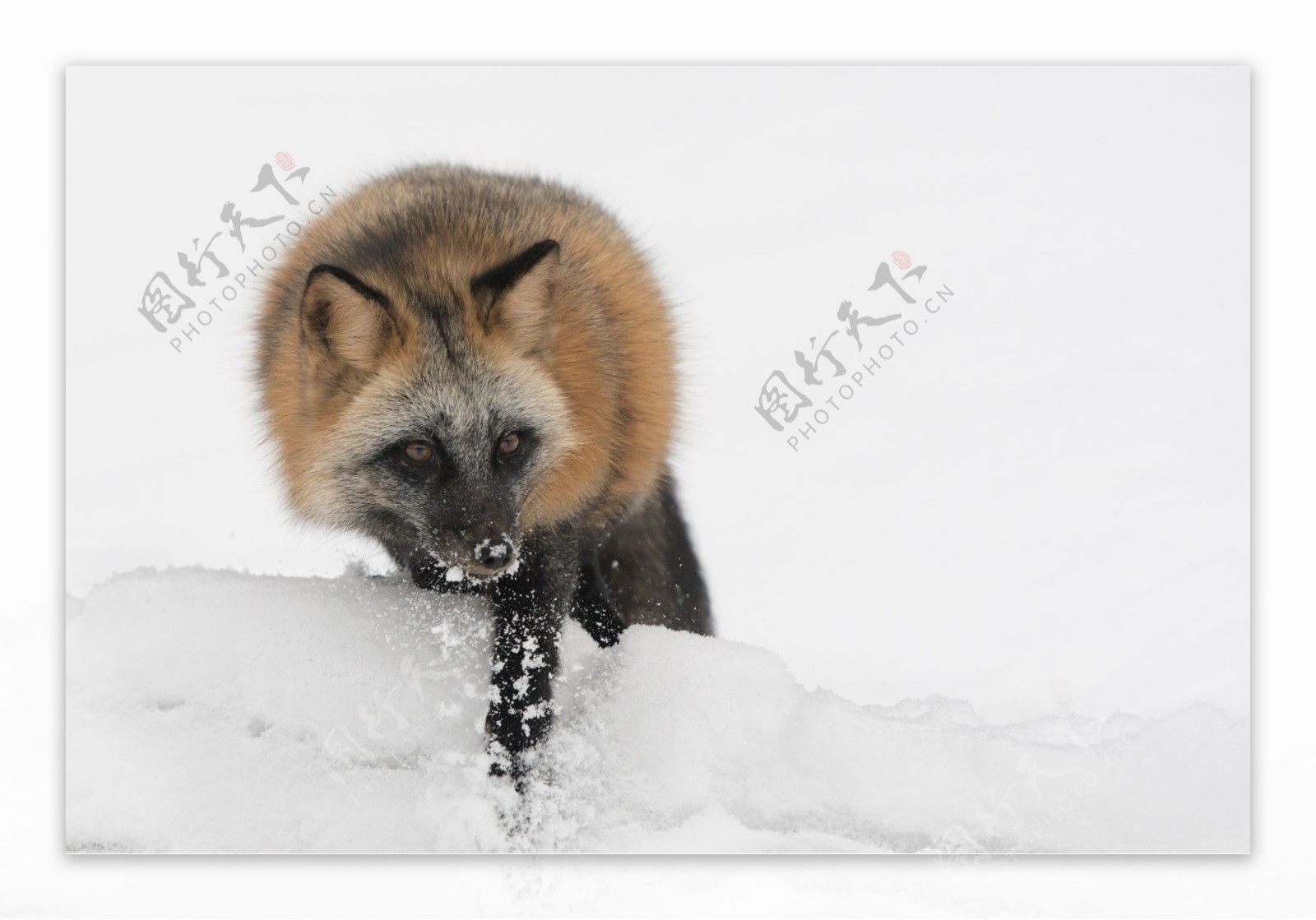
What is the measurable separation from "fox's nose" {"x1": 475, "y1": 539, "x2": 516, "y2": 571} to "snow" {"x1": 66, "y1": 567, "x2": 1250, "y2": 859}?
670mm

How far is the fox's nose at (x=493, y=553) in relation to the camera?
257 cm

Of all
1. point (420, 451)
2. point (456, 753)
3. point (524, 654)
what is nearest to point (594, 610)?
point (524, 654)

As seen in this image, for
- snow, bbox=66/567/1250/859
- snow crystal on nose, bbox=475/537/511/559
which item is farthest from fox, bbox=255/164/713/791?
snow, bbox=66/567/1250/859

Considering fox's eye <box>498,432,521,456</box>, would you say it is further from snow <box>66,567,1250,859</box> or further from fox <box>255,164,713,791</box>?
snow <box>66,567,1250,859</box>

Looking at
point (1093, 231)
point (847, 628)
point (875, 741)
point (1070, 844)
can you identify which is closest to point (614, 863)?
point (875, 741)

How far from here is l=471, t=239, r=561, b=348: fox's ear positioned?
2674mm

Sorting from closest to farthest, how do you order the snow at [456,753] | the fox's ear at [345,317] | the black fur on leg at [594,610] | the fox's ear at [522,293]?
the fox's ear at [345,317] → the fox's ear at [522,293] → the snow at [456,753] → the black fur on leg at [594,610]

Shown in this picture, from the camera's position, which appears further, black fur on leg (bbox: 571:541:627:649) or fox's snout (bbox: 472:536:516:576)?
black fur on leg (bbox: 571:541:627:649)

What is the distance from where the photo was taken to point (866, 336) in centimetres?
411

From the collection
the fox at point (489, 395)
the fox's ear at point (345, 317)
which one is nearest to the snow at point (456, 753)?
the fox at point (489, 395)

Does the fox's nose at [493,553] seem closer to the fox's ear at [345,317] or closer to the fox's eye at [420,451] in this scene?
the fox's eye at [420,451]

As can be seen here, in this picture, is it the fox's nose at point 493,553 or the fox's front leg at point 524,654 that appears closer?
the fox's nose at point 493,553

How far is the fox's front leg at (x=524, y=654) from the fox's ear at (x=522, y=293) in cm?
65

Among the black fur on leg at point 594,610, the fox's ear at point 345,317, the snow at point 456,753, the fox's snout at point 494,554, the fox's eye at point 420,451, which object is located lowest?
the snow at point 456,753
